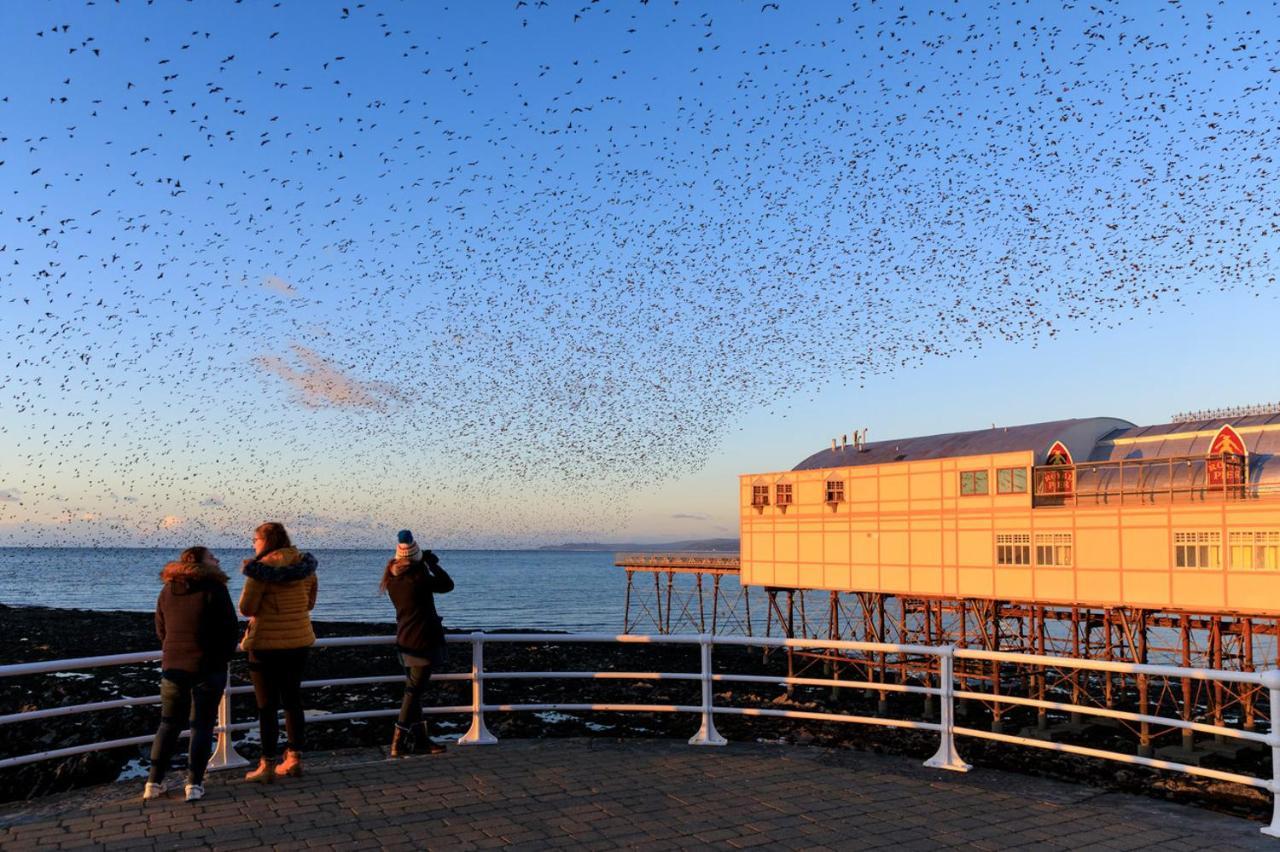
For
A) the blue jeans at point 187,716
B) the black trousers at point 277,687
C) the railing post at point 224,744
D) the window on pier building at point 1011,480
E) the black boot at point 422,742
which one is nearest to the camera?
the blue jeans at point 187,716

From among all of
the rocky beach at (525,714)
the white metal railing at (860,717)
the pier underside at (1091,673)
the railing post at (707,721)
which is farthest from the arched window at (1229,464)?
the railing post at (707,721)

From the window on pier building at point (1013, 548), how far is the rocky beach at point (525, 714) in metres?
5.68

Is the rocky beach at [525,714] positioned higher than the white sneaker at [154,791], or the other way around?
the white sneaker at [154,791]

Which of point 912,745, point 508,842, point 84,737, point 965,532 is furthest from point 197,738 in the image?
point 965,532

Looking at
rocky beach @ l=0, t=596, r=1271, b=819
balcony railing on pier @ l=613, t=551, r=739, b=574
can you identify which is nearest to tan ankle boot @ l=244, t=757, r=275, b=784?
rocky beach @ l=0, t=596, r=1271, b=819

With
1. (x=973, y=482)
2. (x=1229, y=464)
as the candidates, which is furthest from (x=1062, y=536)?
(x=1229, y=464)

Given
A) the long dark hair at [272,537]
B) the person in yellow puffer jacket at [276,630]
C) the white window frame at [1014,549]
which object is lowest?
the white window frame at [1014,549]

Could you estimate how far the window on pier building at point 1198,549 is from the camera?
26.2 m

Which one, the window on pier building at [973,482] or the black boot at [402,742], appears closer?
the black boot at [402,742]

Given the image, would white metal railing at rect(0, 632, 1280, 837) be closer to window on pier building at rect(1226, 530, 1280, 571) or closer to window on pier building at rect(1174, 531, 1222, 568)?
window on pier building at rect(1226, 530, 1280, 571)

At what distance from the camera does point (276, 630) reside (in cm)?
758

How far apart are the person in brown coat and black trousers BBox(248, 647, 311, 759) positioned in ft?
1.55

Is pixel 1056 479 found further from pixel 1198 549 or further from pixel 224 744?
pixel 224 744

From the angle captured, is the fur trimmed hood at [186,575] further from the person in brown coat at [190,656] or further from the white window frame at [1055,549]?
the white window frame at [1055,549]
